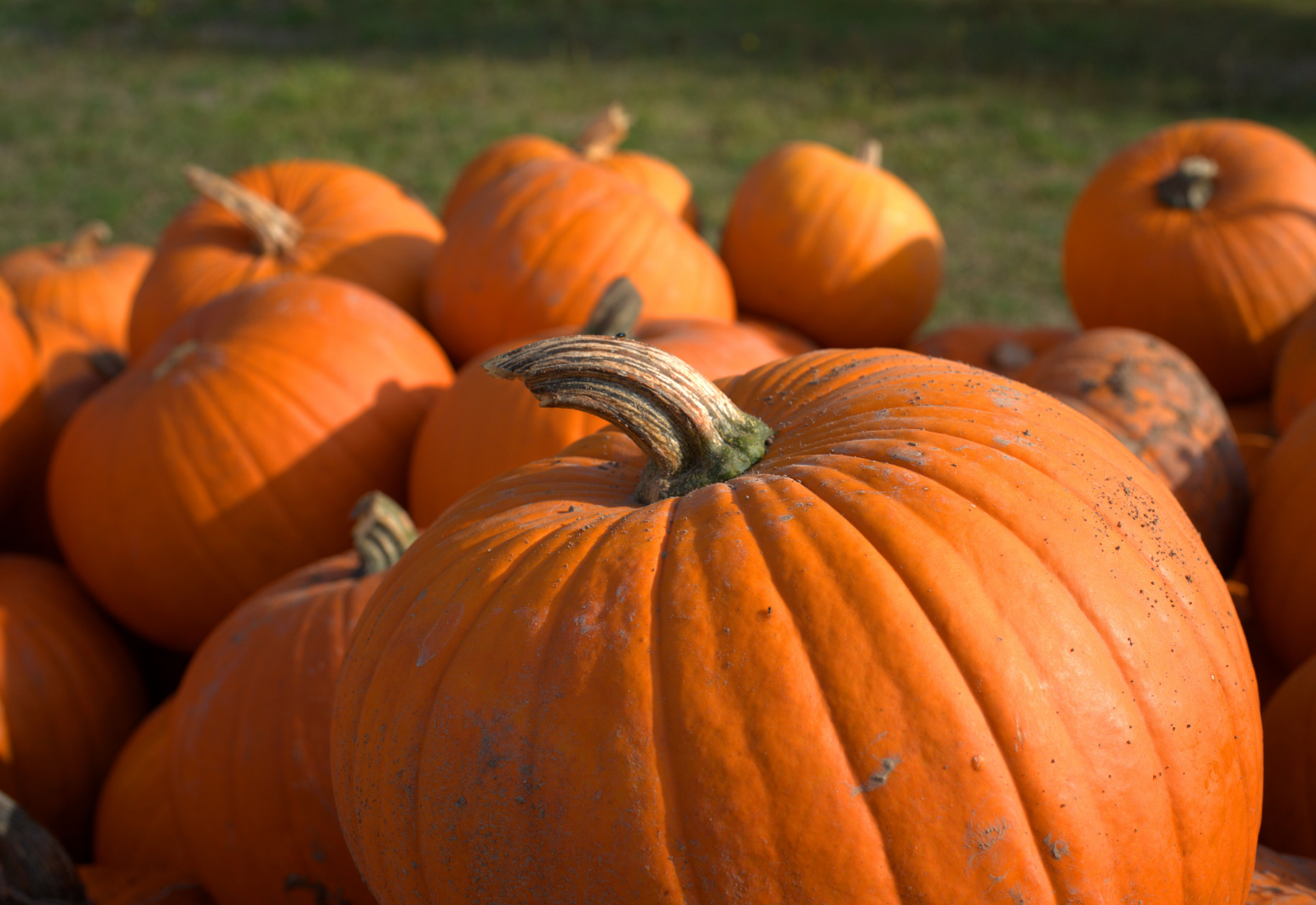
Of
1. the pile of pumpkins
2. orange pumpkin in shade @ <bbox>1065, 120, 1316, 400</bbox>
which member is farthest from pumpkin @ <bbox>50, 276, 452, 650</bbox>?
orange pumpkin in shade @ <bbox>1065, 120, 1316, 400</bbox>

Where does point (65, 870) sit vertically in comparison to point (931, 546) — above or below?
below

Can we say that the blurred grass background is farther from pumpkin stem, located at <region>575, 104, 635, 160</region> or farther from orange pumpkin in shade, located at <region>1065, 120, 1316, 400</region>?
pumpkin stem, located at <region>575, 104, 635, 160</region>

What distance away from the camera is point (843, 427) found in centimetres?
131

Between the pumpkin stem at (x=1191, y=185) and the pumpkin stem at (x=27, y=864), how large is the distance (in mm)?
3427

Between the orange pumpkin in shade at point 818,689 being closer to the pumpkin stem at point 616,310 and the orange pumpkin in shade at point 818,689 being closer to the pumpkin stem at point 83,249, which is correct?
the pumpkin stem at point 616,310

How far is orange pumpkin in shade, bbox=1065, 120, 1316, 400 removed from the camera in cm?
311

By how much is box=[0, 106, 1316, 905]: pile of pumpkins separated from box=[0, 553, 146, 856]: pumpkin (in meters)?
0.01

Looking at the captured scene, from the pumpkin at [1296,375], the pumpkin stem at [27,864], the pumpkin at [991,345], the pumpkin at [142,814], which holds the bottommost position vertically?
the pumpkin at [142,814]

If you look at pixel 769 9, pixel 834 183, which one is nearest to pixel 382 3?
pixel 769 9

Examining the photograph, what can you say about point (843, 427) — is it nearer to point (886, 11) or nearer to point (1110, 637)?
point (1110, 637)

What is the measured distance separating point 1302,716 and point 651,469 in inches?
50.6

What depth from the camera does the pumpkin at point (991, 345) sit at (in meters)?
3.23

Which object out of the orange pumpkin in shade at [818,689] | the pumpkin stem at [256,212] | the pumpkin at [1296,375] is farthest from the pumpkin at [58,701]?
the pumpkin at [1296,375]

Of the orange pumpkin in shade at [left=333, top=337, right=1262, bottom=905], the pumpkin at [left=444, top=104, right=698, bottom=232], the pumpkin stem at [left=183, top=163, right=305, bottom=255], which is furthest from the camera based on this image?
the pumpkin at [left=444, top=104, right=698, bottom=232]
